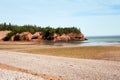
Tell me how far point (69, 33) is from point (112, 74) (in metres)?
131

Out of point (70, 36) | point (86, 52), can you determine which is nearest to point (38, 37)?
point (70, 36)

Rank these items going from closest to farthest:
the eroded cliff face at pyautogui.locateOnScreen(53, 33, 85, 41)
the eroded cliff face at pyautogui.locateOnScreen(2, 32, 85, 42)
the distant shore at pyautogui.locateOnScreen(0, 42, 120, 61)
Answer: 1. the distant shore at pyautogui.locateOnScreen(0, 42, 120, 61)
2. the eroded cliff face at pyautogui.locateOnScreen(2, 32, 85, 42)
3. the eroded cliff face at pyautogui.locateOnScreen(53, 33, 85, 41)

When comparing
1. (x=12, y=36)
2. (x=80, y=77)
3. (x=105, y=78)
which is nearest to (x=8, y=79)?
(x=80, y=77)

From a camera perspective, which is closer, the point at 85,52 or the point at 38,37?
the point at 85,52

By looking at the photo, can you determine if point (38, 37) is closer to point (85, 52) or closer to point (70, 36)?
point (70, 36)

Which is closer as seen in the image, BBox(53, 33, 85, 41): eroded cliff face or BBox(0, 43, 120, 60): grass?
BBox(0, 43, 120, 60): grass

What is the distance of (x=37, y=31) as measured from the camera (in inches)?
5807

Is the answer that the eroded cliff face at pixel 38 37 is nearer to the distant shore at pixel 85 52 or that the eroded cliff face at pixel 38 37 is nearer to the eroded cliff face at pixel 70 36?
the eroded cliff face at pixel 70 36

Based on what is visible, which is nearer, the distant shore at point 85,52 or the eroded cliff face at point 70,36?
the distant shore at point 85,52

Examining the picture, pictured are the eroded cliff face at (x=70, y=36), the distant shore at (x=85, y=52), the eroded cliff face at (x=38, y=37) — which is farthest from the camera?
the eroded cliff face at (x=70, y=36)

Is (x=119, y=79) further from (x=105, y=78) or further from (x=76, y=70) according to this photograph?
(x=76, y=70)

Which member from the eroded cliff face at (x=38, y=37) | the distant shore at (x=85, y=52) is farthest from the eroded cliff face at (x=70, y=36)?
the distant shore at (x=85, y=52)

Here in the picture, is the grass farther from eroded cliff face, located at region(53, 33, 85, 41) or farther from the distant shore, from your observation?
eroded cliff face, located at region(53, 33, 85, 41)

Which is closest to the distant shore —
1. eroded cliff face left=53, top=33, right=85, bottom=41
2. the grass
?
the grass
